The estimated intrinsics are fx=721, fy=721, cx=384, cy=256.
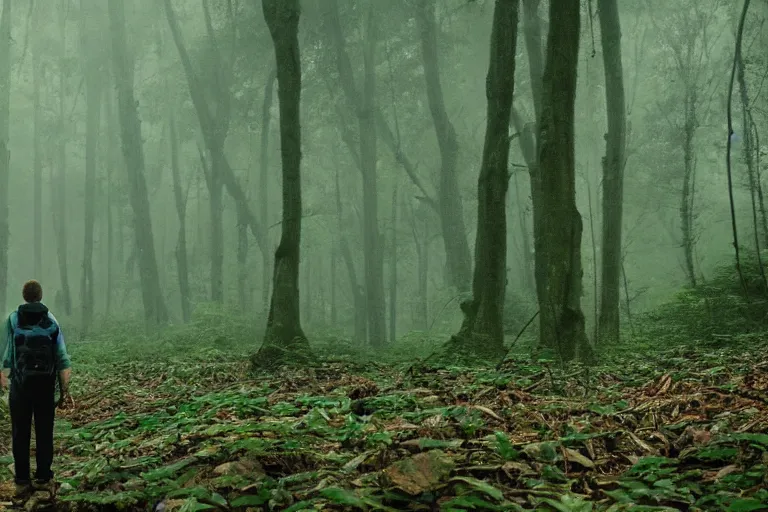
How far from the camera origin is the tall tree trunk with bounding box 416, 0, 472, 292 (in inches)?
784

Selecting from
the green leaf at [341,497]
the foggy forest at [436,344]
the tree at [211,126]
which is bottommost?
the green leaf at [341,497]

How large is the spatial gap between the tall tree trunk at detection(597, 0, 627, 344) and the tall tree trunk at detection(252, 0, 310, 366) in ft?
16.7

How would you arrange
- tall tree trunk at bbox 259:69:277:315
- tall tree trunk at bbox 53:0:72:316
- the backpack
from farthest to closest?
tall tree trunk at bbox 53:0:72:316, tall tree trunk at bbox 259:69:277:315, the backpack

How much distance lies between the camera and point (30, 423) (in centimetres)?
615

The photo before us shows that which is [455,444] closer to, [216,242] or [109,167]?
[216,242]

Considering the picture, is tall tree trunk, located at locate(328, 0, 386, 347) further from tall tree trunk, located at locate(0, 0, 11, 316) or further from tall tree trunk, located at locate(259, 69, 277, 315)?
tall tree trunk, located at locate(0, 0, 11, 316)

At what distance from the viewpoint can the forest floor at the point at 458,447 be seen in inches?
150

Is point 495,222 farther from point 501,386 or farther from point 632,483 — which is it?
point 632,483

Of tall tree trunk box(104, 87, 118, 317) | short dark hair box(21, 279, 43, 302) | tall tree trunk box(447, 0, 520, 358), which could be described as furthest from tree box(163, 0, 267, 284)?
short dark hair box(21, 279, 43, 302)

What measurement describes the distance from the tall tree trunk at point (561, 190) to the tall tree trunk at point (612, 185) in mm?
3477

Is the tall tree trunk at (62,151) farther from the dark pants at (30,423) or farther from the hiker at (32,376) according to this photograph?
the dark pants at (30,423)

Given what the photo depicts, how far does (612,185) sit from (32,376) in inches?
415

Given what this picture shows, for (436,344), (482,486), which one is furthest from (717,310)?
(482,486)

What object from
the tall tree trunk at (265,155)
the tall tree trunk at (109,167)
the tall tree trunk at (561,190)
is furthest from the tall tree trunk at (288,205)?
the tall tree trunk at (109,167)
